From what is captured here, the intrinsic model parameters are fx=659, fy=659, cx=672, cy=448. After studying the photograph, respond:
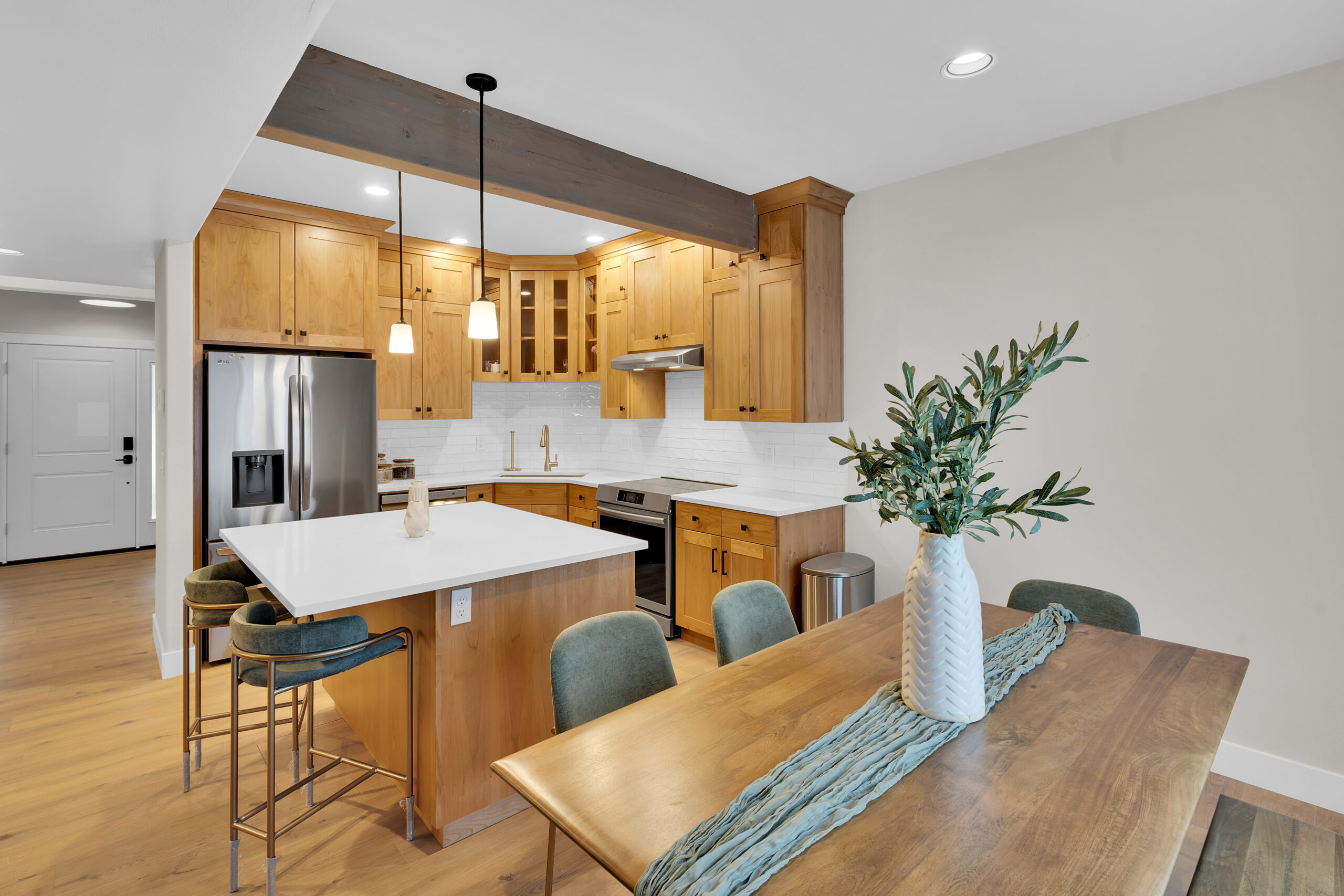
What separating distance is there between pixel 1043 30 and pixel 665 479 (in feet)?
11.0

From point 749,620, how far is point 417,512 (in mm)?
1416

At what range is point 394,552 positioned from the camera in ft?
7.61

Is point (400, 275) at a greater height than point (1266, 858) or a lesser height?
greater

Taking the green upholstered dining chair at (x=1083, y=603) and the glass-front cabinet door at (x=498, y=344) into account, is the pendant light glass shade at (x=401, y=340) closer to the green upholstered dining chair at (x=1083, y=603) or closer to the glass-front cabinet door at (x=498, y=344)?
the glass-front cabinet door at (x=498, y=344)

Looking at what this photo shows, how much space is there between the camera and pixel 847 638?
1825mm

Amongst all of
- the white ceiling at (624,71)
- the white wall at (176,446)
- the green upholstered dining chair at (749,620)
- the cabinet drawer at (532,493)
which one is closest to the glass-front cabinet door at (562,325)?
the cabinet drawer at (532,493)

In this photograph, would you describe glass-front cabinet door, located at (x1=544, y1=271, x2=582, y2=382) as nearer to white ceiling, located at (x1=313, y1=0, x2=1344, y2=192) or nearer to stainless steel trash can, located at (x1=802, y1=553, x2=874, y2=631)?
white ceiling, located at (x1=313, y1=0, x2=1344, y2=192)

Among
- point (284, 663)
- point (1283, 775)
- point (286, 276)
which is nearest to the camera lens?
point (284, 663)

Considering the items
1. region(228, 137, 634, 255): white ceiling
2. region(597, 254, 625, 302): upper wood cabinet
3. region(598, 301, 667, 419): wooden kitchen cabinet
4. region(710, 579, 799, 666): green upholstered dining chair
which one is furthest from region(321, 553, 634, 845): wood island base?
region(597, 254, 625, 302): upper wood cabinet

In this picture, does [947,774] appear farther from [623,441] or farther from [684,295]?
[623,441]

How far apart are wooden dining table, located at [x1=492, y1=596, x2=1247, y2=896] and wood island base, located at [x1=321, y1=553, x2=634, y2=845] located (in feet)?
2.76

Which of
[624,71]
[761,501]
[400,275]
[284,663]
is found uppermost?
[624,71]

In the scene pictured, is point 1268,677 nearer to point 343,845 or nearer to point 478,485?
point 343,845

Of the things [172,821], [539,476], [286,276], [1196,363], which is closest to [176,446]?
[286,276]
